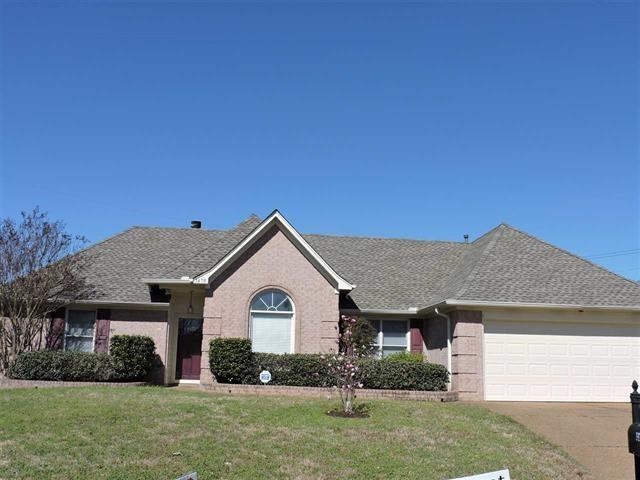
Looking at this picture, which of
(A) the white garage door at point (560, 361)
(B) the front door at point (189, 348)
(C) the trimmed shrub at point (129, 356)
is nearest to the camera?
(A) the white garage door at point (560, 361)

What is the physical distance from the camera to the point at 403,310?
20766 millimetres

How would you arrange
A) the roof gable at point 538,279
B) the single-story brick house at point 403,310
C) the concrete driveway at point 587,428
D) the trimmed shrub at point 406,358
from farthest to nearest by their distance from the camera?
the trimmed shrub at point 406,358
the roof gable at point 538,279
the single-story brick house at point 403,310
the concrete driveway at point 587,428

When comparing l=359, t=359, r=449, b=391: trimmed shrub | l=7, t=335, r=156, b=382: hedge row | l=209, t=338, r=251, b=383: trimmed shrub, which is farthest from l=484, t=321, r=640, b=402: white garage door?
l=7, t=335, r=156, b=382: hedge row

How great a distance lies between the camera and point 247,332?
18938 millimetres

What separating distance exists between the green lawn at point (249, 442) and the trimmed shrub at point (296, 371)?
12.9 feet

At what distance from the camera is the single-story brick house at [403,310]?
58.1 ft

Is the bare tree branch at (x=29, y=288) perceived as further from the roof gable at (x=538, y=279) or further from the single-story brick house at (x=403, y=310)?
the roof gable at (x=538, y=279)

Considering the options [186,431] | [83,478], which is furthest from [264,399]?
[83,478]

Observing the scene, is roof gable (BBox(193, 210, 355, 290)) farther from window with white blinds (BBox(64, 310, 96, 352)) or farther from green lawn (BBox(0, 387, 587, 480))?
green lawn (BBox(0, 387, 587, 480))

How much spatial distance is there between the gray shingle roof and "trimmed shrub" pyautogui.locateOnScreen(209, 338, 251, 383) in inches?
123

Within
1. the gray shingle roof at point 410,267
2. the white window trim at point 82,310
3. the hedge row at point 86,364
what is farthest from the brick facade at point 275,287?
the white window trim at point 82,310

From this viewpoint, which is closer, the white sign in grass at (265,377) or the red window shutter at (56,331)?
the white sign in grass at (265,377)

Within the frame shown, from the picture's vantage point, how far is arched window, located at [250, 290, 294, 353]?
19.1m

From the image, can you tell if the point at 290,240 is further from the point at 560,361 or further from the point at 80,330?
the point at 560,361
